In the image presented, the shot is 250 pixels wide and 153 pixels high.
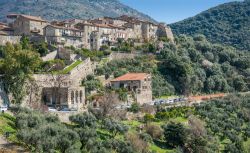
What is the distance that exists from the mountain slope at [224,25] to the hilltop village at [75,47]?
63.1 metres

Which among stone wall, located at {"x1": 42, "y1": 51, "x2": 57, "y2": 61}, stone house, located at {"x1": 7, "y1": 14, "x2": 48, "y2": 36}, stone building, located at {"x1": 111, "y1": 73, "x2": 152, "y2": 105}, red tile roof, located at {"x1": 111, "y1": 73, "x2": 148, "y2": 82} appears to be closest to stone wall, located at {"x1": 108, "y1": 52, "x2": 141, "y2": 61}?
red tile roof, located at {"x1": 111, "y1": 73, "x2": 148, "y2": 82}

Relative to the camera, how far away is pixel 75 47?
81750mm

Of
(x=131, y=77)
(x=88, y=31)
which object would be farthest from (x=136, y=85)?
(x=88, y=31)

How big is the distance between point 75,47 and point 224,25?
102 metres

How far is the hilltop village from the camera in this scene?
195 ft

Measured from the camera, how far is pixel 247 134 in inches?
2682

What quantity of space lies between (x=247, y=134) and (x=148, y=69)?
2292 cm

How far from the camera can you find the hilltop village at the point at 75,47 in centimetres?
5956

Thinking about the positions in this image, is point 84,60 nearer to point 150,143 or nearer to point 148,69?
point 148,69

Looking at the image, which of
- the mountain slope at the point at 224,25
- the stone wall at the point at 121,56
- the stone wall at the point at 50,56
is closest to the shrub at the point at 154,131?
the stone wall at the point at 50,56

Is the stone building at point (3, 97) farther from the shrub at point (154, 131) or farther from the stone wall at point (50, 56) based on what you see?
the stone wall at point (50, 56)

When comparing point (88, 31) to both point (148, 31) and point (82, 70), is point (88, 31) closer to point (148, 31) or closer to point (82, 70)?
point (82, 70)

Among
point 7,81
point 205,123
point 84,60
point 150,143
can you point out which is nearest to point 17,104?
point 7,81

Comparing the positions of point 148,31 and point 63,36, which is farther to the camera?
point 148,31
